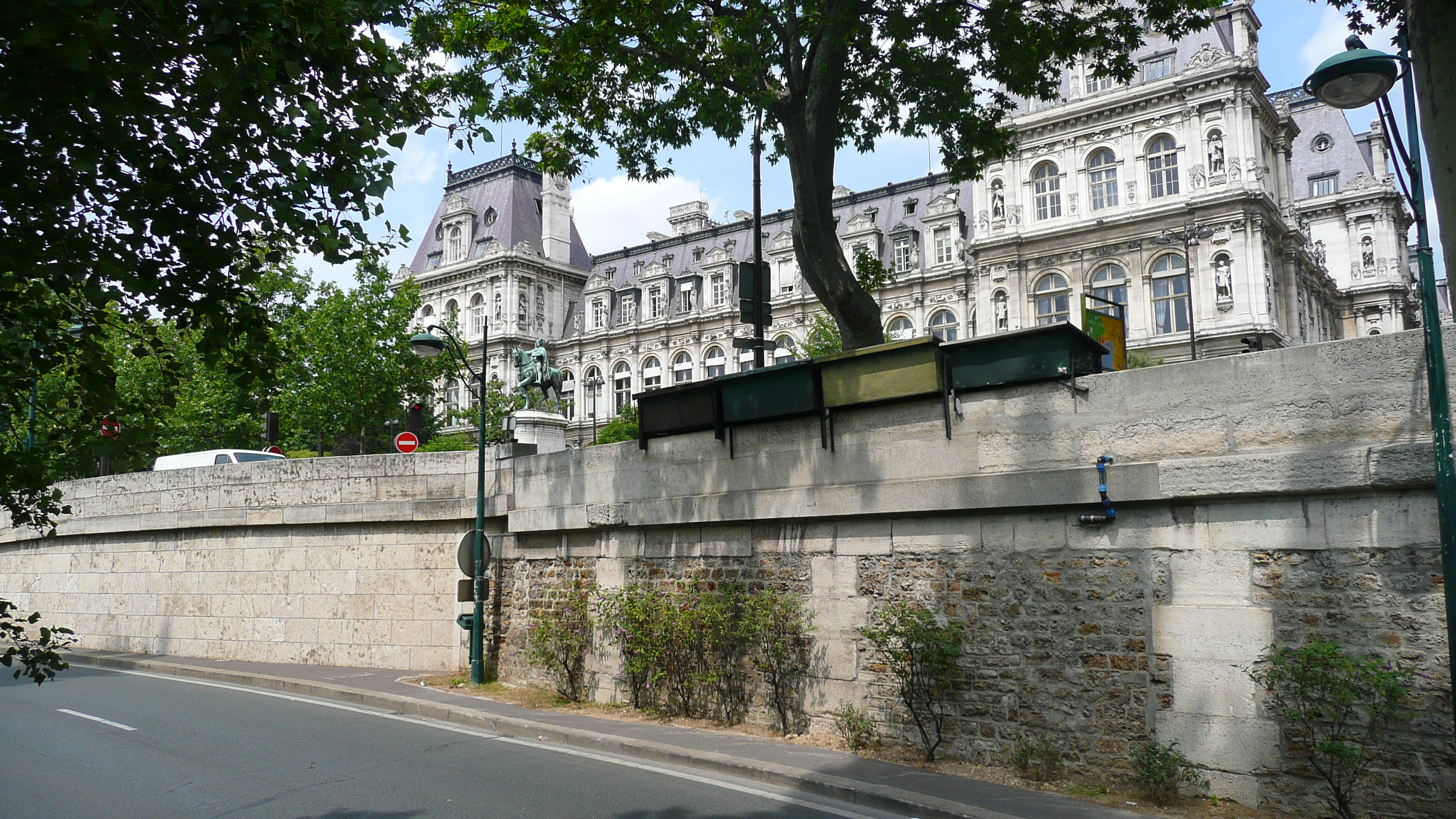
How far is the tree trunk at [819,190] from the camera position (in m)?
12.2

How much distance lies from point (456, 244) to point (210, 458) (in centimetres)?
5445

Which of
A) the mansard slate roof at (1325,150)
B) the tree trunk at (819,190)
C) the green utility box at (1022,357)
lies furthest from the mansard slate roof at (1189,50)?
the green utility box at (1022,357)

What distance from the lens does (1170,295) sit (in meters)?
43.5

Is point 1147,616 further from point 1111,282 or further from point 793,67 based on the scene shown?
point 1111,282

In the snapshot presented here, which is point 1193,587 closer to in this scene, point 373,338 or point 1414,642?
point 1414,642

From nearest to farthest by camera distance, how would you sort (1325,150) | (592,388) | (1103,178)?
(1103,178) → (1325,150) → (592,388)

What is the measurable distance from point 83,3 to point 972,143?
38.0ft

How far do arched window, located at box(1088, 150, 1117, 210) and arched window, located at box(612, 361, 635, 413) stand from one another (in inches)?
1394

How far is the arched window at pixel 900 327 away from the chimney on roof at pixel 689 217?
21.8m

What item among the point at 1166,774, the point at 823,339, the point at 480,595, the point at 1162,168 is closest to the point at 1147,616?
the point at 1166,774

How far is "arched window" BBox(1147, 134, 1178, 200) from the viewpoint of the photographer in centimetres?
4369

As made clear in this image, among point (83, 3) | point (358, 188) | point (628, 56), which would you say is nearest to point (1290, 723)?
point (358, 188)

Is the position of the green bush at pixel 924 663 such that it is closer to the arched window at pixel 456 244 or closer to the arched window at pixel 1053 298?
the arched window at pixel 1053 298

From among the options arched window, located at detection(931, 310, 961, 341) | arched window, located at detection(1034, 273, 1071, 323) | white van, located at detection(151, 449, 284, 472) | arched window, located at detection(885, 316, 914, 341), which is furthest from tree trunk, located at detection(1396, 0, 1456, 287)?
arched window, located at detection(885, 316, 914, 341)
